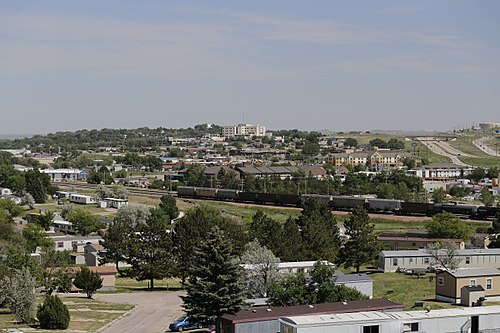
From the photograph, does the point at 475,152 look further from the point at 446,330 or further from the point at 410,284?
the point at 446,330

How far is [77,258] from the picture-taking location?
56.7m

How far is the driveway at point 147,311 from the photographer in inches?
1315

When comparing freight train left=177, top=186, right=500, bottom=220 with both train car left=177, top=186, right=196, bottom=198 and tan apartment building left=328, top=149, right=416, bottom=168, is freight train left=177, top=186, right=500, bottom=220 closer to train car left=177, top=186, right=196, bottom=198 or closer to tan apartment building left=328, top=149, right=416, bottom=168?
train car left=177, top=186, right=196, bottom=198

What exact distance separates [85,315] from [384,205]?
154 feet

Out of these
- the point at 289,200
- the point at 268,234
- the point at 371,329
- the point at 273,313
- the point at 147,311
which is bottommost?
the point at 147,311

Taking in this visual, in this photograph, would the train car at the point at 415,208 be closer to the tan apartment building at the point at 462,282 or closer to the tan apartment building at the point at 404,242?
the tan apartment building at the point at 404,242

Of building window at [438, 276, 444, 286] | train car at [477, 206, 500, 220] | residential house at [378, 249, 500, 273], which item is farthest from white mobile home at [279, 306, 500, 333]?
train car at [477, 206, 500, 220]

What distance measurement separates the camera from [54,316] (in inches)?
1270

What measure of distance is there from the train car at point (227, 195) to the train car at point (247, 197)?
2.87ft

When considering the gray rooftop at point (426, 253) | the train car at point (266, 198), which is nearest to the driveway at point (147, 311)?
the gray rooftop at point (426, 253)

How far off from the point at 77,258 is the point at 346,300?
99.4ft

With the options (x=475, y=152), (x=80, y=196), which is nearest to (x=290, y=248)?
(x=80, y=196)

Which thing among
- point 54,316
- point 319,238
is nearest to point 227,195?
point 319,238

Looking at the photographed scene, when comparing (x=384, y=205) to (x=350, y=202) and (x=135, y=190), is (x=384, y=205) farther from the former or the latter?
(x=135, y=190)
